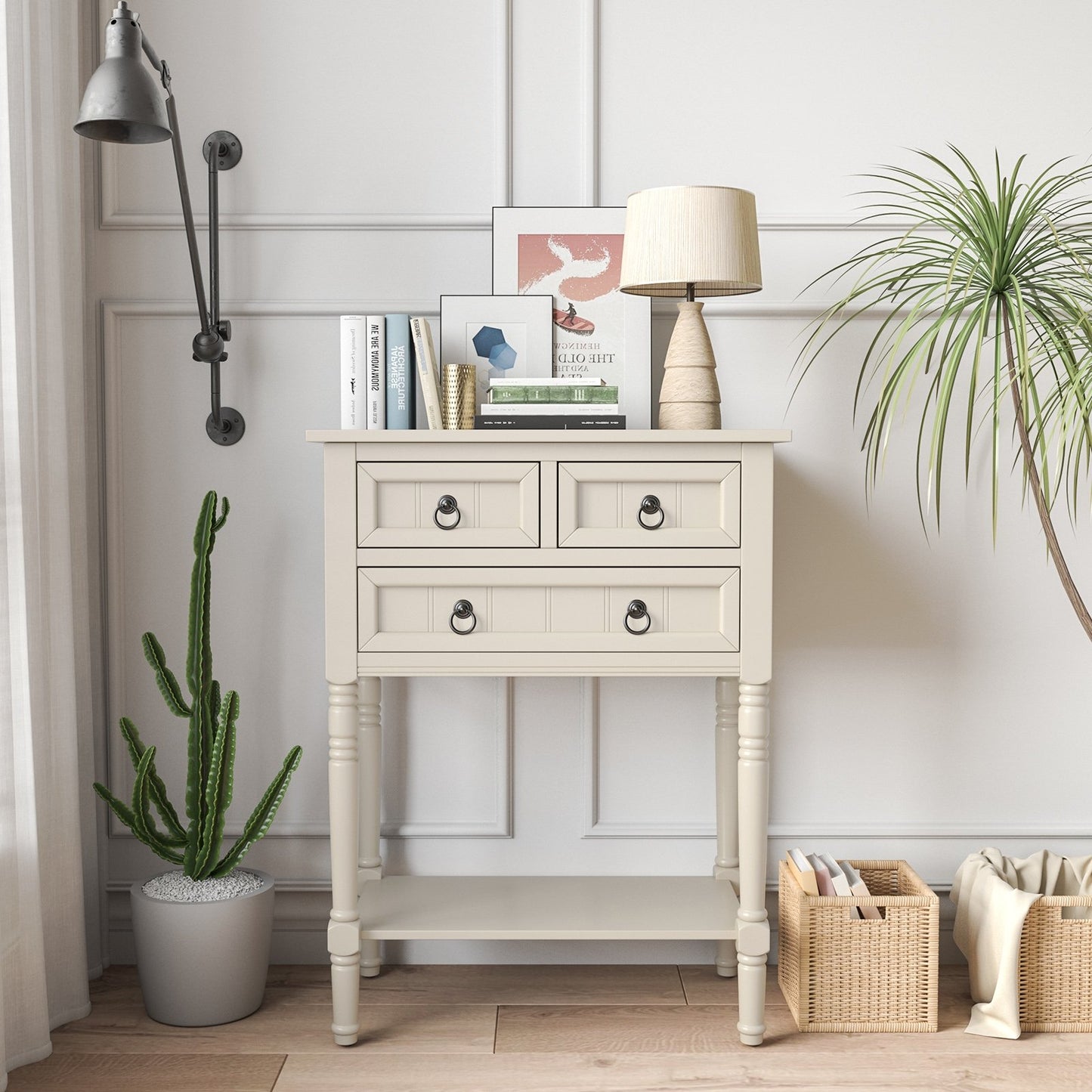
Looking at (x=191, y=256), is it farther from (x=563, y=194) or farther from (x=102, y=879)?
(x=102, y=879)

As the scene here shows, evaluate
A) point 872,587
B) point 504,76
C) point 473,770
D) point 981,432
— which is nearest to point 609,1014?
point 473,770

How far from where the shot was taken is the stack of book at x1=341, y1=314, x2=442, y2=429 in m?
1.83

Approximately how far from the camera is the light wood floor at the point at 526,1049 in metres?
1.64

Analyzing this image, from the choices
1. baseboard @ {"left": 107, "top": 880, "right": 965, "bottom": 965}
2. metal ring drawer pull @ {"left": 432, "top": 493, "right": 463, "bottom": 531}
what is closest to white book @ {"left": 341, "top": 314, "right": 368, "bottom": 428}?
metal ring drawer pull @ {"left": 432, "top": 493, "right": 463, "bottom": 531}

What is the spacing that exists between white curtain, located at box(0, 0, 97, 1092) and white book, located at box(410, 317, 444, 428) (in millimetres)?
619

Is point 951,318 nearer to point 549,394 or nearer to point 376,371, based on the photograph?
point 549,394

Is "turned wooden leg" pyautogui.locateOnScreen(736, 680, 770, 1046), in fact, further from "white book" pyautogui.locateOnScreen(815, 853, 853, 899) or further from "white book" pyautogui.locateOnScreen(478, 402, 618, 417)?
"white book" pyautogui.locateOnScreen(478, 402, 618, 417)

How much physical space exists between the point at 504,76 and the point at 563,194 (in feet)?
0.82

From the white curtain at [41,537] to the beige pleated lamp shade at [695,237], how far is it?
39.2 inches

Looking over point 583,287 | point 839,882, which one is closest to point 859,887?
point 839,882

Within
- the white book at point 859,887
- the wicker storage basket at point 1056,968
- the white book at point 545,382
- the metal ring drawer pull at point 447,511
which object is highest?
the white book at point 545,382

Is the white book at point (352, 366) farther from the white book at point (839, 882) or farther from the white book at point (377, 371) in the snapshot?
the white book at point (839, 882)

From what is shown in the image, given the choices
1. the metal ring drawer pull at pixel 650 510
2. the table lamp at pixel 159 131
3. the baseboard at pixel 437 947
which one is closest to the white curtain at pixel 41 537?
the table lamp at pixel 159 131

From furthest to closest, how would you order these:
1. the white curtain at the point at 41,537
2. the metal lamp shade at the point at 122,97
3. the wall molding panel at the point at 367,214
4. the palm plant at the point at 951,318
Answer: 1. the wall molding panel at the point at 367,214
2. the palm plant at the point at 951,318
3. the white curtain at the point at 41,537
4. the metal lamp shade at the point at 122,97
